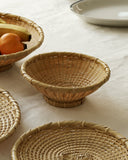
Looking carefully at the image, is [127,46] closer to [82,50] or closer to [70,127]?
[82,50]

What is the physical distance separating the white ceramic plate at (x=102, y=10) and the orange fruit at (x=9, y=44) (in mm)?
363

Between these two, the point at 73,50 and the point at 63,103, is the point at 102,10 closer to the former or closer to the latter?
the point at 73,50

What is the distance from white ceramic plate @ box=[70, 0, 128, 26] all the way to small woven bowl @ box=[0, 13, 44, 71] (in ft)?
0.75

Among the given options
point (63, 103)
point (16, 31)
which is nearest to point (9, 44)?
point (16, 31)

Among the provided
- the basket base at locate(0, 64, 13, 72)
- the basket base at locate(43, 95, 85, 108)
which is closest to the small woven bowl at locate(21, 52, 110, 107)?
the basket base at locate(43, 95, 85, 108)

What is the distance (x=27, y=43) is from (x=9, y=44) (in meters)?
0.09

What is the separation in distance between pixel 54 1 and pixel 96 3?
6.7 inches

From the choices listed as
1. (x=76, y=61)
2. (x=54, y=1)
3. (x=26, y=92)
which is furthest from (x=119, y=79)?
(x=54, y=1)

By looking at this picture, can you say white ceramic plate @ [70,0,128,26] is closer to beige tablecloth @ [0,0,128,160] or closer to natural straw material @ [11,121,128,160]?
beige tablecloth @ [0,0,128,160]

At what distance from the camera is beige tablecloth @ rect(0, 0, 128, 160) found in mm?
677

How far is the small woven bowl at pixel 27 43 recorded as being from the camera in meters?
0.75

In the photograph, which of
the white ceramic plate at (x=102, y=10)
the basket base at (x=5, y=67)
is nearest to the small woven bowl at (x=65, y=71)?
the basket base at (x=5, y=67)

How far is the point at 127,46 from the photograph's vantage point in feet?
3.26

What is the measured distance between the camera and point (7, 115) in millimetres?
646
